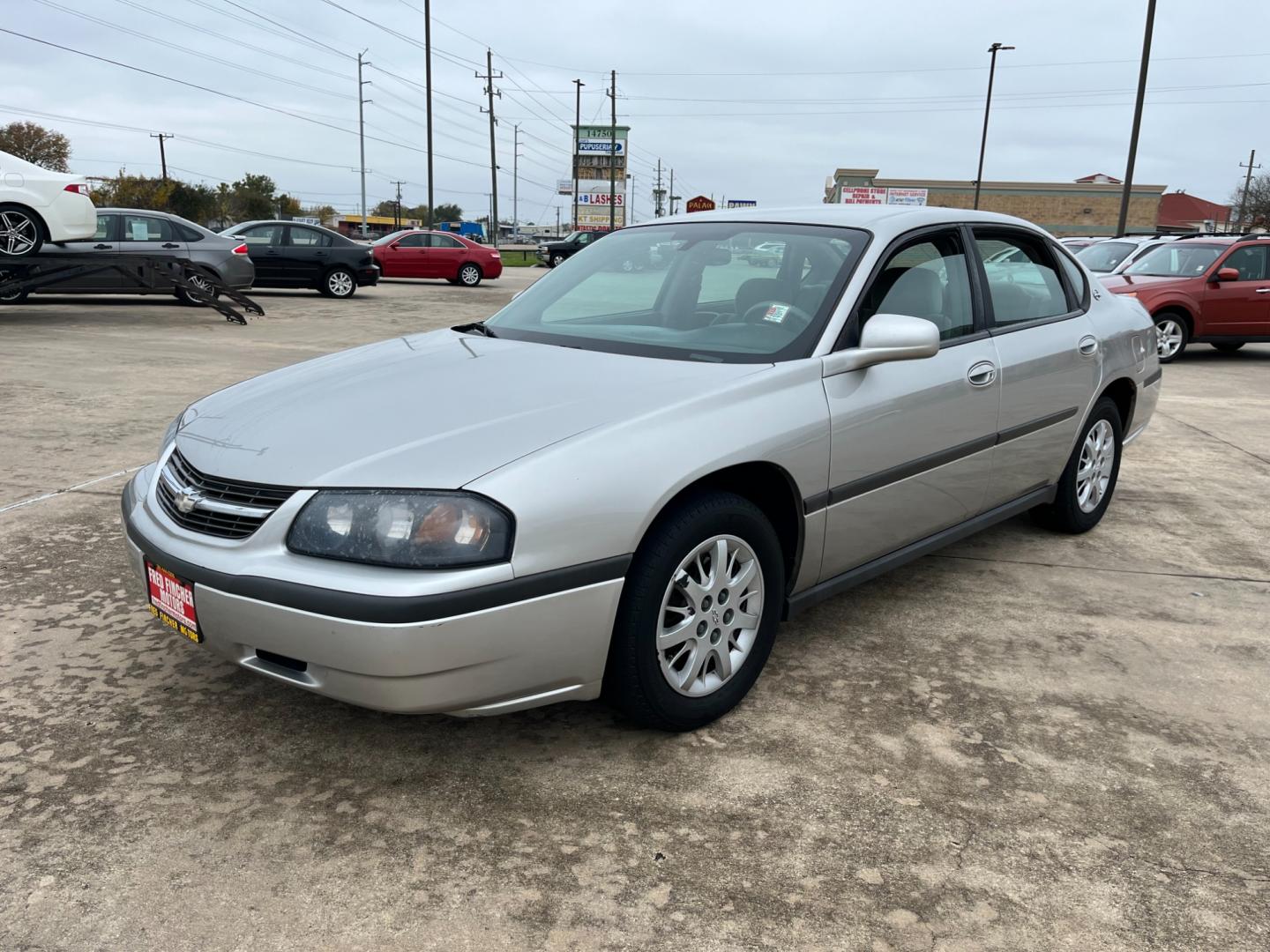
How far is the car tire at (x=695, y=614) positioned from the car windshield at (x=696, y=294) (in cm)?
61

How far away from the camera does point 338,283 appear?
63.1 feet

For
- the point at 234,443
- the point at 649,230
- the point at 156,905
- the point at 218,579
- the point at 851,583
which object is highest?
the point at 649,230

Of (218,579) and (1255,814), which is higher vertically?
(218,579)

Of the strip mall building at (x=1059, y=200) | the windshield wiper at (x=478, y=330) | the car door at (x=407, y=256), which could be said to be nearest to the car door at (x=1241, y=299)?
the windshield wiper at (x=478, y=330)

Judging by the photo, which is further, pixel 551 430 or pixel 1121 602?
pixel 1121 602

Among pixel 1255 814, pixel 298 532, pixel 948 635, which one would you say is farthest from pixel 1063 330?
pixel 298 532

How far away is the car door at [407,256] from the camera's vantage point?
25156 mm

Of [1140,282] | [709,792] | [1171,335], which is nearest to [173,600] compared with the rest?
[709,792]

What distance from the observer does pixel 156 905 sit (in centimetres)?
216

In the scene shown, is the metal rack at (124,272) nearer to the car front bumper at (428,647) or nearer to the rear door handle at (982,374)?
the rear door handle at (982,374)

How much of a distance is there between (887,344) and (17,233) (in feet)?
41.4

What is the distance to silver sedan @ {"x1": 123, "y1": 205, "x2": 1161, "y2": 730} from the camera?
7.84 feet

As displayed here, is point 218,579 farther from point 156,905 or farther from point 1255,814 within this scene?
point 1255,814

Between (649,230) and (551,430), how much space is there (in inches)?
72.4
